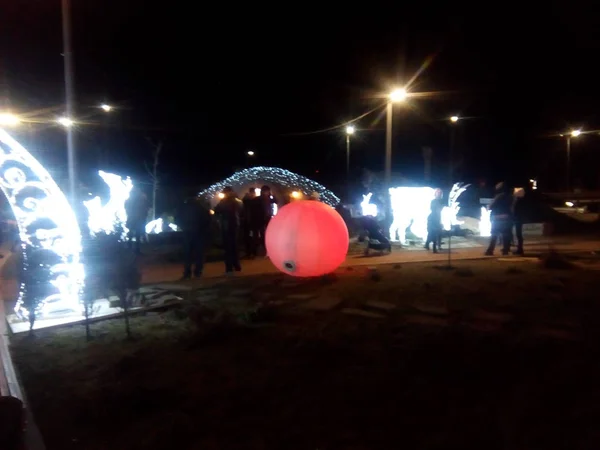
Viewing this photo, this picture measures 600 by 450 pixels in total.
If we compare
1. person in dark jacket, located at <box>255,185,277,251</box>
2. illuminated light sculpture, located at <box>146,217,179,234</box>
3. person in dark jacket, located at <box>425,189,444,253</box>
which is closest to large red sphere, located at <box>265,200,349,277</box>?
person in dark jacket, located at <box>255,185,277,251</box>

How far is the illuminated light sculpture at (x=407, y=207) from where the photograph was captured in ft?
66.7

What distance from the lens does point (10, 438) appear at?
427 centimetres

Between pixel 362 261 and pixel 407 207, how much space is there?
6312mm

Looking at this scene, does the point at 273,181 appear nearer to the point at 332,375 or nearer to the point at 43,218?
the point at 43,218

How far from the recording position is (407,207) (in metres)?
20.5

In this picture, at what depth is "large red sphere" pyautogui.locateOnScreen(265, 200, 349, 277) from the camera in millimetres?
10625

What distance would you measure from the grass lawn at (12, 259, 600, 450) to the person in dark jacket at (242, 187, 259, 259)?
5919 millimetres

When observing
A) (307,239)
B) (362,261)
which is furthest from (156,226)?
(307,239)

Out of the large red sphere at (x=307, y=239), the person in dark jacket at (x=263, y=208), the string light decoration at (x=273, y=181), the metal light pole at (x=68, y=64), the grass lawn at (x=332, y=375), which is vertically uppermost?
the metal light pole at (x=68, y=64)

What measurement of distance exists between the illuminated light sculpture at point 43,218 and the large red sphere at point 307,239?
133 inches

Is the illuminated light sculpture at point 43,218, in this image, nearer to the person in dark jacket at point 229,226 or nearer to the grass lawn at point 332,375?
the grass lawn at point 332,375

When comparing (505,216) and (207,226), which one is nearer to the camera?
(207,226)

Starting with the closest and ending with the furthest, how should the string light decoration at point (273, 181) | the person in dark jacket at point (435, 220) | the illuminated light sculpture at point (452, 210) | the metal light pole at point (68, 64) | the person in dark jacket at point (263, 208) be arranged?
1. the metal light pole at point (68, 64)
2. the person in dark jacket at point (263, 208)
3. the person in dark jacket at point (435, 220)
4. the illuminated light sculpture at point (452, 210)
5. the string light decoration at point (273, 181)

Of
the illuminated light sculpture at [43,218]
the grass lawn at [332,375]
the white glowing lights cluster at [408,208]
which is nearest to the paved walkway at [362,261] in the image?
the illuminated light sculpture at [43,218]
